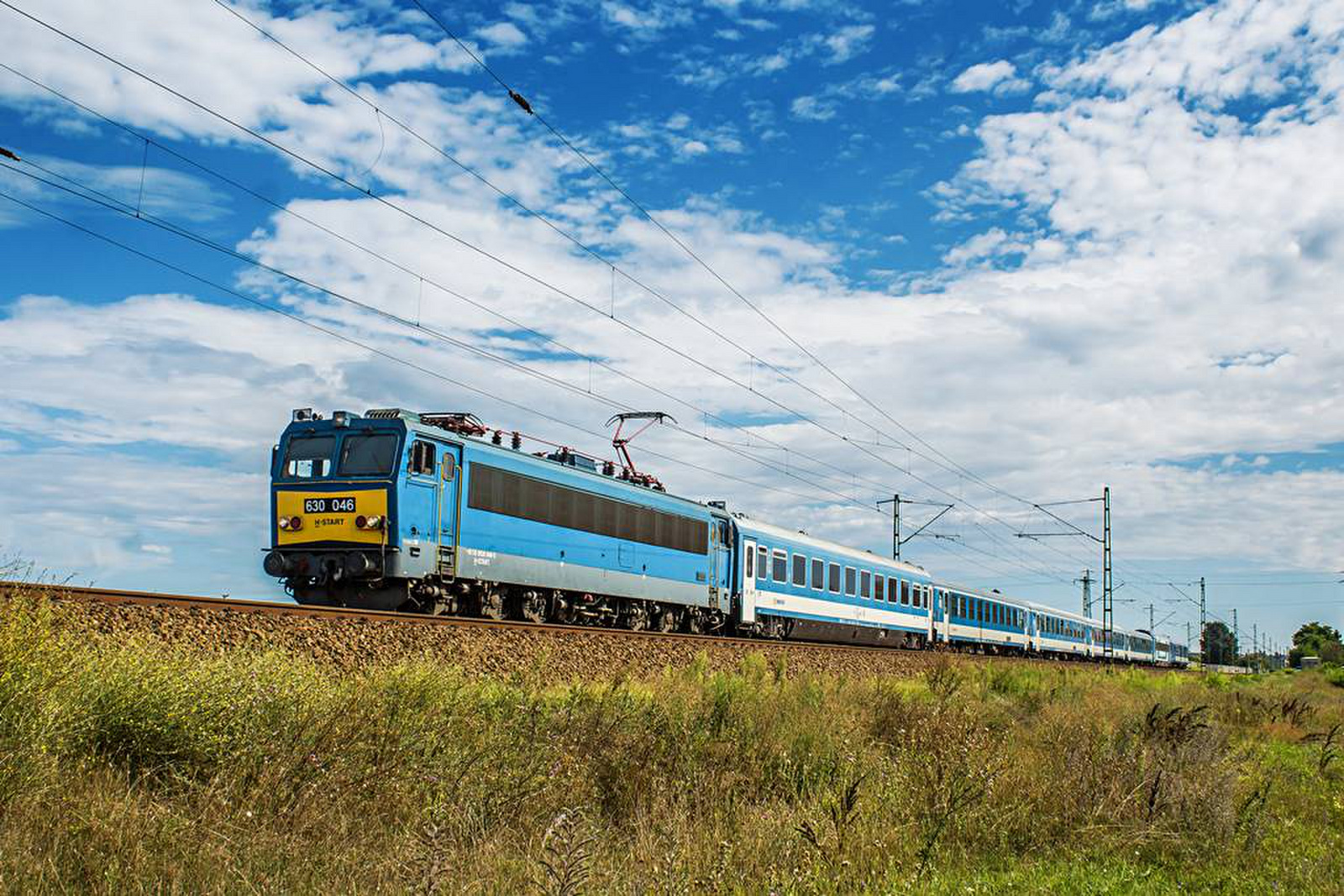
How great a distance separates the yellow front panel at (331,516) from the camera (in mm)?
18484

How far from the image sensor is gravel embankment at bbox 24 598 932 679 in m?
12.1

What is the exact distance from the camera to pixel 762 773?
1118 centimetres

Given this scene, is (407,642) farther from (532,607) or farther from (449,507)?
(532,607)

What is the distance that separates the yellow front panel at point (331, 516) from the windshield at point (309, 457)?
37 cm

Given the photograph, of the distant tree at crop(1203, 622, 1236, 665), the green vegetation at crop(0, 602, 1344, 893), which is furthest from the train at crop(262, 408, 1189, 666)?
the distant tree at crop(1203, 622, 1236, 665)

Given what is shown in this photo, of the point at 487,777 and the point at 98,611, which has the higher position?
the point at 98,611

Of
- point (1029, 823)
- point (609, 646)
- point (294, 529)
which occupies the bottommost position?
point (1029, 823)

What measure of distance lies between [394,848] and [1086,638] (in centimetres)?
6663

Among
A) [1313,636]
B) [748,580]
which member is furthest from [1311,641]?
[748,580]

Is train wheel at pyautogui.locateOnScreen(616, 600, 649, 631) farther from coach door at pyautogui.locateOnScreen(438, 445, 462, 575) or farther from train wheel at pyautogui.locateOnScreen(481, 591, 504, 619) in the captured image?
coach door at pyautogui.locateOnScreen(438, 445, 462, 575)

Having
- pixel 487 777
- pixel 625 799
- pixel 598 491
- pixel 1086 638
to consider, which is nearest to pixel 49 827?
pixel 487 777

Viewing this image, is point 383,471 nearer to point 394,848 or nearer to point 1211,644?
point 394,848

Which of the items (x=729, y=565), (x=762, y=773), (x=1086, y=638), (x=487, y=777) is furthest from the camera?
(x=1086, y=638)

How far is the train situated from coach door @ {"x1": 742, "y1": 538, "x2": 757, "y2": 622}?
0.18 feet
